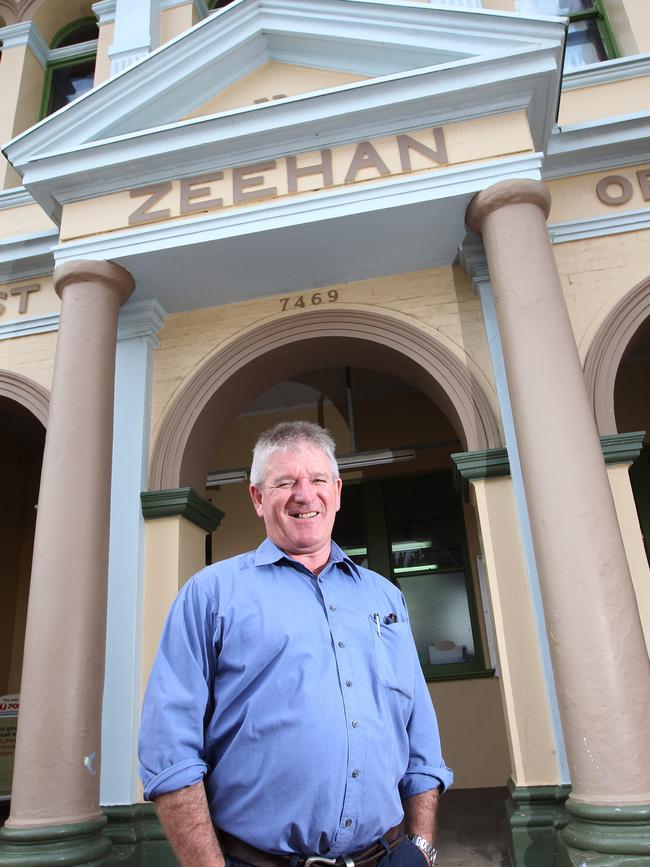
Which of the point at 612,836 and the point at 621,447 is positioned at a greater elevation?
the point at 621,447

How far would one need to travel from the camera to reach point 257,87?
5539mm

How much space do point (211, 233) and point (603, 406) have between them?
2.97 metres

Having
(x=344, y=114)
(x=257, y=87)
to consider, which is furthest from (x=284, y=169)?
(x=257, y=87)

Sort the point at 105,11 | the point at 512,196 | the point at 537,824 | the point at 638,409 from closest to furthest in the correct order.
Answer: the point at 537,824 < the point at 512,196 < the point at 638,409 < the point at 105,11

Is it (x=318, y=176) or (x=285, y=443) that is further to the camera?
(x=318, y=176)

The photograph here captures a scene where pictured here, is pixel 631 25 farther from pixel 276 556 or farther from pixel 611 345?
pixel 276 556

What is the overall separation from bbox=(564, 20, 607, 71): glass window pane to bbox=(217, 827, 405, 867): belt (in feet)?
22.9

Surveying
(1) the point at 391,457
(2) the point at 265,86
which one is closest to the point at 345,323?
(1) the point at 391,457

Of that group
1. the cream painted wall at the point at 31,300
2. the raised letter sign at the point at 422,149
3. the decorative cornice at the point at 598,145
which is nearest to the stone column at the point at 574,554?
the raised letter sign at the point at 422,149

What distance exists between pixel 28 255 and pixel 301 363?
2.57 meters

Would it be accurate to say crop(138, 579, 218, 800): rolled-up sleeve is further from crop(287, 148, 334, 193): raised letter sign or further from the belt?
crop(287, 148, 334, 193): raised letter sign

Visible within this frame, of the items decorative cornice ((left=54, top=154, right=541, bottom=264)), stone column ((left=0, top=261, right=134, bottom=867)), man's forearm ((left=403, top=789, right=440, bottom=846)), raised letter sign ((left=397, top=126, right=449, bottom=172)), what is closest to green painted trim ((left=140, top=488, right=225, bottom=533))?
stone column ((left=0, top=261, right=134, bottom=867))

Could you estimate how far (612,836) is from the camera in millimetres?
3150

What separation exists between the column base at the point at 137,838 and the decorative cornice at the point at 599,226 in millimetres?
4871
